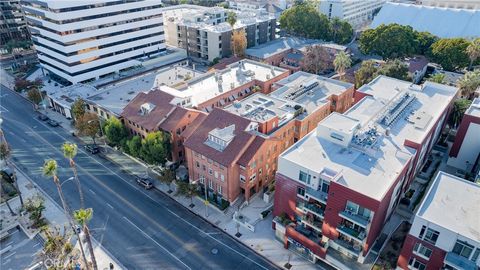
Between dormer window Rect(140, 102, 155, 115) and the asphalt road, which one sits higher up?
dormer window Rect(140, 102, 155, 115)

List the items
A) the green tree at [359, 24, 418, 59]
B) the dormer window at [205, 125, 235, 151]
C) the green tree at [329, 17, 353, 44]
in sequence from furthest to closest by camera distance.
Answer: the green tree at [329, 17, 353, 44], the green tree at [359, 24, 418, 59], the dormer window at [205, 125, 235, 151]

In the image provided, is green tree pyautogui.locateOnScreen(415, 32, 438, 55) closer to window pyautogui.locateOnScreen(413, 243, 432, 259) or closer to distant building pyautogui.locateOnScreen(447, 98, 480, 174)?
distant building pyautogui.locateOnScreen(447, 98, 480, 174)

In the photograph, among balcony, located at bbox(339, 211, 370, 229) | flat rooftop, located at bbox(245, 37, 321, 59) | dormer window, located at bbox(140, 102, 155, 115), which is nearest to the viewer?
balcony, located at bbox(339, 211, 370, 229)

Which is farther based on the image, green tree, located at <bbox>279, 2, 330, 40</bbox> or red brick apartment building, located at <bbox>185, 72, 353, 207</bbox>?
green tree, located at <bbox>279, 2, 330, 40</bbox>

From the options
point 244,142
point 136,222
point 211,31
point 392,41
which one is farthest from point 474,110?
point 211,31

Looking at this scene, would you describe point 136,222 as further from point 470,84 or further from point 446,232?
point 470,84

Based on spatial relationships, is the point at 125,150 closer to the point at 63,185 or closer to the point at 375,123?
the point at 63,185

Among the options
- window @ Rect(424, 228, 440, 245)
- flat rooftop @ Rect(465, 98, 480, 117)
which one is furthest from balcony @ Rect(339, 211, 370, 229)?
flat rooftop @ Rect(465, 98, 480, 117)
